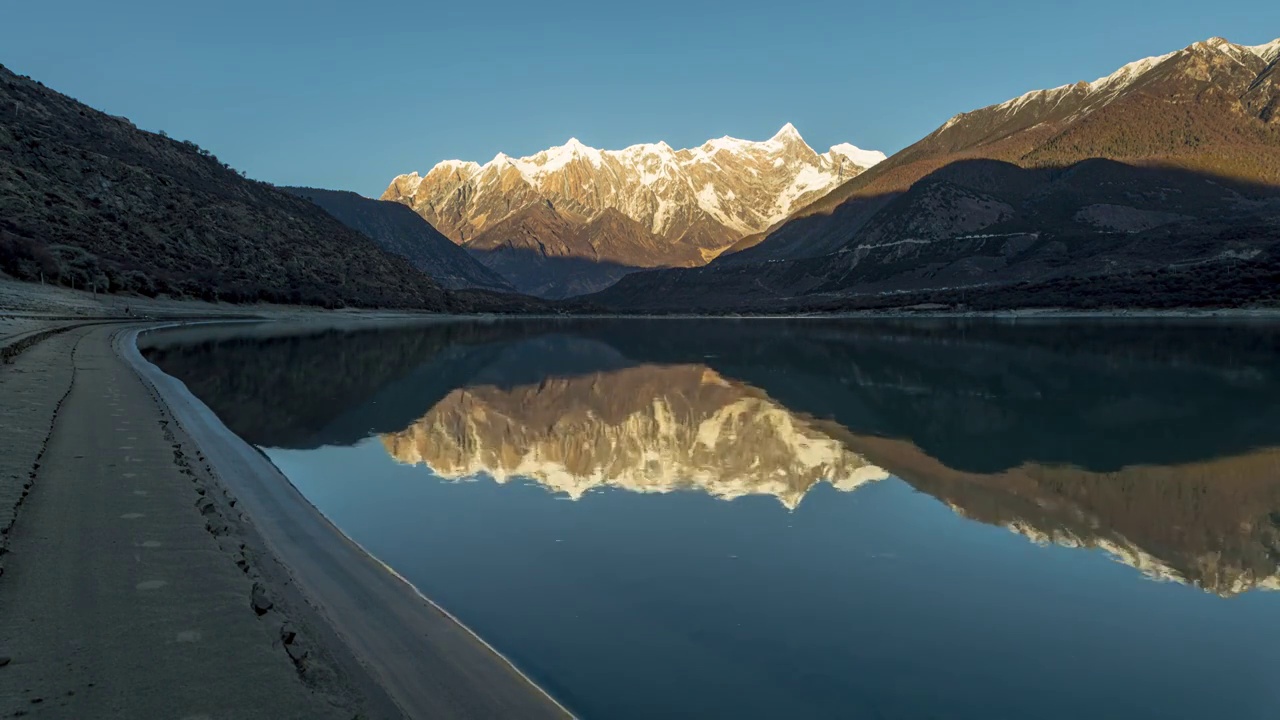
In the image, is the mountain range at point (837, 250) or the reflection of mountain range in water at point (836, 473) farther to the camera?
the mountain range at point (837, 250)

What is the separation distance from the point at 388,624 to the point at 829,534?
7.18m

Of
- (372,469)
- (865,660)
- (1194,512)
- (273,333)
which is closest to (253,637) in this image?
(865,660)

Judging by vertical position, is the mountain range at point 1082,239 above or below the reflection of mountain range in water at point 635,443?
above

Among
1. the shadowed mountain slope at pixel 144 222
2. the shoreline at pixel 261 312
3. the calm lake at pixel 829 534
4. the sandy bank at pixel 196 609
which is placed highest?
the shadowed mountain slope at pixel 144 222

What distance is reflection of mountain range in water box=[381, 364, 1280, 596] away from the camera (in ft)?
38.7

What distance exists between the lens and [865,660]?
7887mm

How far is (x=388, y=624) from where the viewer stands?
8.03 metres

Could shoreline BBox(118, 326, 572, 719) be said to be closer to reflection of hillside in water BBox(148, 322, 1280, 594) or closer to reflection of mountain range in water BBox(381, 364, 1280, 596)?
reflection of mountain range in water BBox(381, 364, 1280, 596)

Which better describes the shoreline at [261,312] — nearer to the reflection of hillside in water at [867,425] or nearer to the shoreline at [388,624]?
the reflection of hillside in water at [867,425]

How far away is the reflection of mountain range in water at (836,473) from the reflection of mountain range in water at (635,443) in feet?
0.20

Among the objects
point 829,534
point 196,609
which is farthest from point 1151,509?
point 196,609

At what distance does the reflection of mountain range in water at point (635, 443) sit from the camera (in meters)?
16.2

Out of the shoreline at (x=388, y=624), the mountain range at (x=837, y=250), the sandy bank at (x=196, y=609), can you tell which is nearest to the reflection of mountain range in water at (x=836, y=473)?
the shoreline at (x=388, y=624)

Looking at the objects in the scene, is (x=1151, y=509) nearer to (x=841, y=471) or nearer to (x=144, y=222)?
(x=841, y=471)
